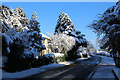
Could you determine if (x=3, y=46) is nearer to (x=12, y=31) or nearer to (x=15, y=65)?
(x=12, y=31)

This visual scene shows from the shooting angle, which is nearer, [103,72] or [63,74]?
[63,74]

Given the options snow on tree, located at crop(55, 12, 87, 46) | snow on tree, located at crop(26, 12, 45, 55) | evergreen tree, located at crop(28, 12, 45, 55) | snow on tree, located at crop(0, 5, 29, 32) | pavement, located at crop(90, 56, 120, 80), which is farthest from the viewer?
snow on tree, located at crop(55, 12, 87, 46)

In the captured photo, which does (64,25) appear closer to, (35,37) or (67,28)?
(67,28)

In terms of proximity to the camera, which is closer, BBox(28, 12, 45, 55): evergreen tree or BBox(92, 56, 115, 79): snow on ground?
BBox(92, 56, 115, 79): snow on ground

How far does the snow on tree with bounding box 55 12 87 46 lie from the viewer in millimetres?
38000

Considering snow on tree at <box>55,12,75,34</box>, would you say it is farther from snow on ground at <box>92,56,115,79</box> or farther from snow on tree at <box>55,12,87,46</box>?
snow on ground at <box>92,56,115,79</box>

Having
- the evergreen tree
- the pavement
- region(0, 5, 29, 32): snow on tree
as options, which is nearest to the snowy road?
the pavement

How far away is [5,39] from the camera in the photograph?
1016 cm

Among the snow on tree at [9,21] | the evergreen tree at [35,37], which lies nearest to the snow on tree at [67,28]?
the evergreen tree at [35,37]

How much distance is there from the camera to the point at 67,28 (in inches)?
1495

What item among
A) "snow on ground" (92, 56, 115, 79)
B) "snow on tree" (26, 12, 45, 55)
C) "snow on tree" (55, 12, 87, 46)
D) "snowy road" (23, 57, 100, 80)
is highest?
"snow on tree" (55, 12, 87, 46)

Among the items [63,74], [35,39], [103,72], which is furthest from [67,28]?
[63,74]

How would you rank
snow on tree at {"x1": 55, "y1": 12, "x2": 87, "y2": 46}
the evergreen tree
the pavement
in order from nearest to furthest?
1. the pavement
2. the evergreen tree
3. snow on tree at {"x1": 55, "y1": 12, "x2": 87, "y2": 46}

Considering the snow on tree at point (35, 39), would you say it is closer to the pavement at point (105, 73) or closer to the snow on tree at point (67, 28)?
the pavement at point (105, 73)
